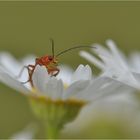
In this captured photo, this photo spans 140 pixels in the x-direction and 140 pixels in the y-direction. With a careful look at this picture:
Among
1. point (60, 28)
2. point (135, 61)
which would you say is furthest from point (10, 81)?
point (60, 28)

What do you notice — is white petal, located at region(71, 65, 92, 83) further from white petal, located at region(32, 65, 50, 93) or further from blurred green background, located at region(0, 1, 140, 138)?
blurred green background, located at region(0, 1, 140, 138)

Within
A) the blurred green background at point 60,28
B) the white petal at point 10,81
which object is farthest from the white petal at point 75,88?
the blurred green background at point 60,28

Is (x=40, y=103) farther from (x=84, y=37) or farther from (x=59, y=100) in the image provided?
(x=84, y=37)

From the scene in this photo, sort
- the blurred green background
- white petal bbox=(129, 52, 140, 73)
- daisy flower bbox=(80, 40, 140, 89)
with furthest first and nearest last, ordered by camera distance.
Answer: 1. the blurred green background
2. white petal bbox=(129, 52, 140, 73)
3. daisy flower bbox=(80, 40, 140, 89)

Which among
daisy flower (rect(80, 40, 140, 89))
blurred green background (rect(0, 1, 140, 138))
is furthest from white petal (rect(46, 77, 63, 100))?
blurred green background (rect(0, 1, 140, 138))

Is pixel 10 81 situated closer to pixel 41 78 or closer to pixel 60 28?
pixel 41 78

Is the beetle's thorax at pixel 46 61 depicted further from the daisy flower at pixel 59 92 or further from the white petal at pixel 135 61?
the white petal at pixel 135 61
